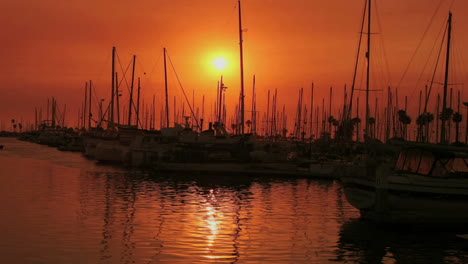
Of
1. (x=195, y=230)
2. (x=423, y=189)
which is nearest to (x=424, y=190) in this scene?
(x=423, y=189)

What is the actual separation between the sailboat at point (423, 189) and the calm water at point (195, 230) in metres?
0.80

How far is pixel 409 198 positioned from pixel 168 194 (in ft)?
57.1

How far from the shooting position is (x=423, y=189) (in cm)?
2791

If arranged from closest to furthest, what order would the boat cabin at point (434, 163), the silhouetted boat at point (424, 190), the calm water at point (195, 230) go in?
the calm water at point (195, 230)
the silhouetted boat at point (424, 190)
the boat cabin at point (434, 163)

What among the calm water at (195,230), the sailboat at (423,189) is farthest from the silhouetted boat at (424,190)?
the calm water at (195,230)

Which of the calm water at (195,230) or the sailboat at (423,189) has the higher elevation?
the sailboat at (423,189)

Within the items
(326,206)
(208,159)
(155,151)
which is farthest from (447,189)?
(155,151)

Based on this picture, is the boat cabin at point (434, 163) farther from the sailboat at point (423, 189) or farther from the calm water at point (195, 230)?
the calm water at point (195, 230)

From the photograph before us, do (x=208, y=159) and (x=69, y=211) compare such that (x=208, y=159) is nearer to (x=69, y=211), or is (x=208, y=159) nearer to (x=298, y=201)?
(x=298, y=201)

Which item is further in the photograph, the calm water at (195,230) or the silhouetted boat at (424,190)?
the silhouetted boat at (424,190)

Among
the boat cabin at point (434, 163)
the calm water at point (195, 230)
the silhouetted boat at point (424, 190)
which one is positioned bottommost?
the calm water at point (195, 230)

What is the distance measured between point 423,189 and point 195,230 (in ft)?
34.6

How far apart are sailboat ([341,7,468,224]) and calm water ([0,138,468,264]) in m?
0.80

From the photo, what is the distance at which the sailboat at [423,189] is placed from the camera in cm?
2805
